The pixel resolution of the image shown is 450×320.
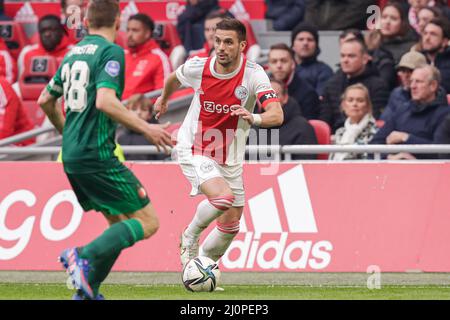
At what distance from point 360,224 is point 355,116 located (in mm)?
1930

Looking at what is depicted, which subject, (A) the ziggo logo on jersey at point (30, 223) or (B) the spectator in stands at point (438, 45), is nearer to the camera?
(A) the ziggo logo on jersey at point (30, 223)

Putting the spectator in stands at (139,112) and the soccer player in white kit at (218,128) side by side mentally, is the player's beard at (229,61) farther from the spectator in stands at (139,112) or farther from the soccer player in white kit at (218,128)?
the spectator in stands at (139,112)

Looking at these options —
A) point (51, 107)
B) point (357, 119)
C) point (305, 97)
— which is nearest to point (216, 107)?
point (51, 107)

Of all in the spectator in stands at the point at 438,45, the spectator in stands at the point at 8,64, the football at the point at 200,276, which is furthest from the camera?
the spectator in stands at the point at 8,64

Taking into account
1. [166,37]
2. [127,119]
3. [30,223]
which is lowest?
[30,223]

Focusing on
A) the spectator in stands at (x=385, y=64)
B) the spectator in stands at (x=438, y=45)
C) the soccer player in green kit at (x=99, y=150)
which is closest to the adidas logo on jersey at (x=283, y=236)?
the spectator in stands at (x=385, y=64)

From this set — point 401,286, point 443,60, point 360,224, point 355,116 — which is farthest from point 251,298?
point 443,60

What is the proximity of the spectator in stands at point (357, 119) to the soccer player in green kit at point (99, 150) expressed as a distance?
516 cm

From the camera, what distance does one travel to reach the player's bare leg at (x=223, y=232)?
35.4 ft

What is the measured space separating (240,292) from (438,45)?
5.46 m

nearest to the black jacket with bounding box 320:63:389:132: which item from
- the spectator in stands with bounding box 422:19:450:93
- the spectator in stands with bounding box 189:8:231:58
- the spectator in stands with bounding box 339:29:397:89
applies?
the spectator in stands with bounding box 339:29:397:89

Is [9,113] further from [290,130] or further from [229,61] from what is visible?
[229,61]

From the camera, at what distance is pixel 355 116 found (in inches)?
536

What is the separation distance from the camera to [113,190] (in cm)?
869
